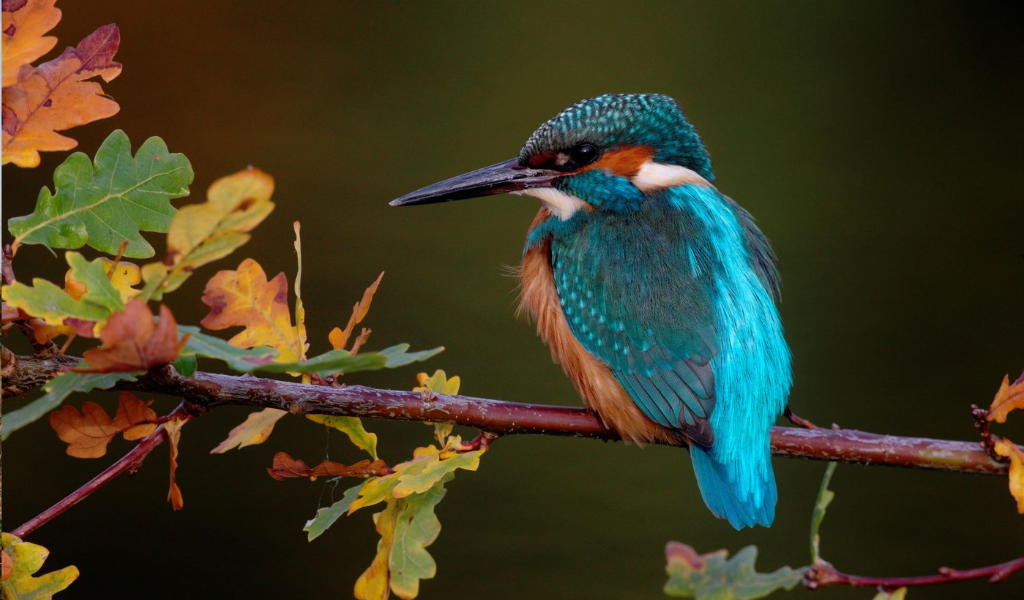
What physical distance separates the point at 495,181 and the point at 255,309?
364mm

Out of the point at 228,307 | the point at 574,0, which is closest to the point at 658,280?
the point at 228,307

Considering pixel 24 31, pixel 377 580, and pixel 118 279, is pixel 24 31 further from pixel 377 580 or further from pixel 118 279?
pixel 377 580

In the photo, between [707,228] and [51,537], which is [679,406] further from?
[51,537]

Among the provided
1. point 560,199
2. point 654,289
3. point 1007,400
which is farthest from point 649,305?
point 1007,400

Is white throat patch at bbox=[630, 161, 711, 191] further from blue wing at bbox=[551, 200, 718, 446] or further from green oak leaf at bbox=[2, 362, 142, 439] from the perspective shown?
green oak leaf at bbox=[2, 362, 142, 439]

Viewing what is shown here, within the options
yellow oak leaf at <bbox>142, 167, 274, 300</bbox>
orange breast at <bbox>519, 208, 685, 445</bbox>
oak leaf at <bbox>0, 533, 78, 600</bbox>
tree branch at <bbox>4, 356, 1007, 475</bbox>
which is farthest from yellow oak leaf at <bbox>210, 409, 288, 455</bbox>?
orange breast at <bbox>519, 208, 685, 445</bbox>

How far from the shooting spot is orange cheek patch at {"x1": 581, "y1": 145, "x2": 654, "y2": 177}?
2.88ft

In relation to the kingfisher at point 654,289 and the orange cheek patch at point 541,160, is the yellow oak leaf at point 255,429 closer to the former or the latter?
the kingfisher at point 654,289

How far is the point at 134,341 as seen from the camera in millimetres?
366

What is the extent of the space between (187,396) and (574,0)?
150 centimetres

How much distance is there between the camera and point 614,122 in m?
0.87

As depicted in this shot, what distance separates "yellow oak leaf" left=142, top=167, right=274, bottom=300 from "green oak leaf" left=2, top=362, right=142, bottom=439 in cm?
5

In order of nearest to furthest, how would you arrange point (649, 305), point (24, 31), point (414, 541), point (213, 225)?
point (213, 225) → point (24, 31) → point (414, 541) → point (649, 305)

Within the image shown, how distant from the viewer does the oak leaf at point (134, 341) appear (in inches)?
14.2
